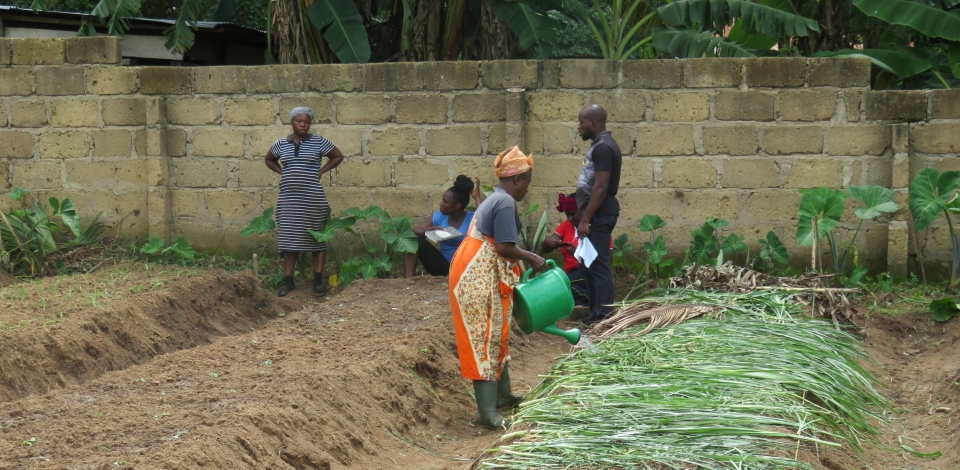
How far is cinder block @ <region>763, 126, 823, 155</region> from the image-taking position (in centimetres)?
810

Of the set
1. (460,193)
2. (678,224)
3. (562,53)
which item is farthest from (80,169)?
(562,53)

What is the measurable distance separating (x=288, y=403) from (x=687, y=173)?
186 inches

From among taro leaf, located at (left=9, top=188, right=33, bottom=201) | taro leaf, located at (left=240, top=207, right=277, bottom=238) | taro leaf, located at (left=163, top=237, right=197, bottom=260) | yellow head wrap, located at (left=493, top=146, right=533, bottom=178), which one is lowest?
taro leaf, located at (left=163, top=237, right=197, bottom=260)

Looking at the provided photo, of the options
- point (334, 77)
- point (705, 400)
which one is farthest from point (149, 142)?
point (705, 400)

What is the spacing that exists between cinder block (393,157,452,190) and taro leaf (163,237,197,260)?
6.52 ft

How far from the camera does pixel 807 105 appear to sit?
8062 mm

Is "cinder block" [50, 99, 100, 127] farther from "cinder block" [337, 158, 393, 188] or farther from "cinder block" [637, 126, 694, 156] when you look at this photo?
"cinder block" [637, 126, 694, 156]

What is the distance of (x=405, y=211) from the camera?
343 inches

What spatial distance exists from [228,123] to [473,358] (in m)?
4.77

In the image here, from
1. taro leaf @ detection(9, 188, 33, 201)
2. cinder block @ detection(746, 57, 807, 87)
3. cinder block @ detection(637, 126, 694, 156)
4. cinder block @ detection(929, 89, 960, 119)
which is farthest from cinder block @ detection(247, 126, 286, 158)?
cinder block @ detection(929, 89, 960, 119)

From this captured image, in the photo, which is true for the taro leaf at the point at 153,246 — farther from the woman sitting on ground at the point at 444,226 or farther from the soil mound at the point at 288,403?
the woman sitting on ground at the point at 444,226

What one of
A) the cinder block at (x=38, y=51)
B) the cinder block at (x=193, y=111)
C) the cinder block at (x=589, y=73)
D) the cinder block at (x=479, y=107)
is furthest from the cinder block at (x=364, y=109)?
the cinder block at (x=38, y=51)

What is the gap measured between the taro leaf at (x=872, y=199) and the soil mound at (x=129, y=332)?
475cm

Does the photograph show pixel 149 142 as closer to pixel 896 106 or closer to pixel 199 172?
pixel 199 172
